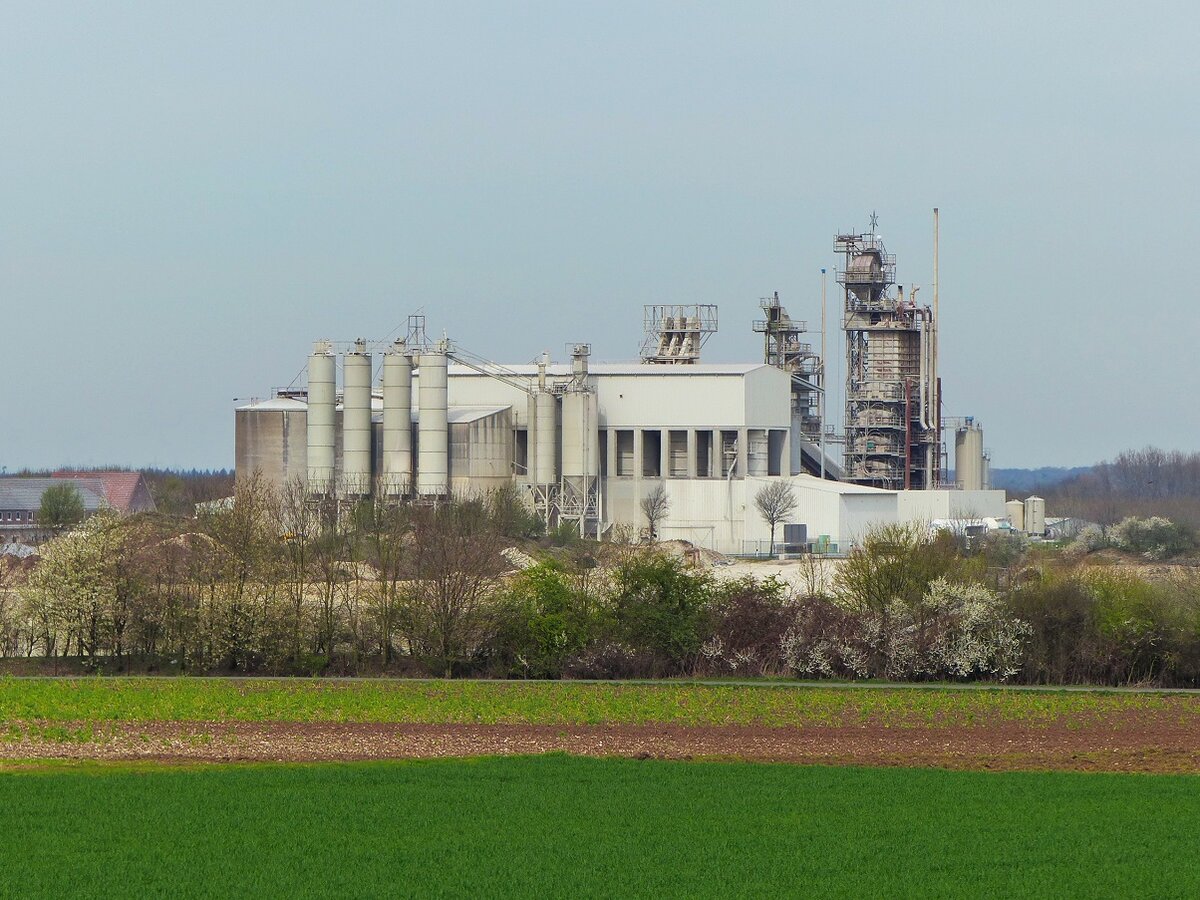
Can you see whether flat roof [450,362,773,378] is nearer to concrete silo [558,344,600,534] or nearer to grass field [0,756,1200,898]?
concrete silo [558,344,600,534]

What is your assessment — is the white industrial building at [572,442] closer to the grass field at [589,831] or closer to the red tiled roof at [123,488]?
the red tiled roof at [123,488]

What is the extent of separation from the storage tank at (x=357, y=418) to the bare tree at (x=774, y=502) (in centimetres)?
1766

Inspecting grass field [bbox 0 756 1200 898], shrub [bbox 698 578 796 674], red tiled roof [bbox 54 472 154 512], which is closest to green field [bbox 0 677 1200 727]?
shrub [bbox 698 578 796 674]

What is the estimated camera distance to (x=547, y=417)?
80.4 metres

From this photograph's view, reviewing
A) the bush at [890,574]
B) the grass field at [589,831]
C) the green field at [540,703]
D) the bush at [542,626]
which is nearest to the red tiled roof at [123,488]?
the bush at [542,626]

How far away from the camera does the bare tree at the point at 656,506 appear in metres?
81.9

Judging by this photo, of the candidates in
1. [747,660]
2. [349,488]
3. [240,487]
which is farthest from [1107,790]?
[349,488]

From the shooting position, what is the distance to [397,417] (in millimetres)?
79188

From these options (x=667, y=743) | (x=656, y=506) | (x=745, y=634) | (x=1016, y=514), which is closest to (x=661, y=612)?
(x=745, y=634)

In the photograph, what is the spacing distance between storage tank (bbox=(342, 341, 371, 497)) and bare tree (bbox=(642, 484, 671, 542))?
12949 mm

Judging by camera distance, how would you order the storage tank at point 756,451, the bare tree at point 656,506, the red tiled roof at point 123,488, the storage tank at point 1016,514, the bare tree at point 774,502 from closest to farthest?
the bare tree at point 774,502 < the bare tree at point 656,506 < the storage tank at point 756,451 < the storage tank at point 1016,514 < the red tiled roof at point 123,488

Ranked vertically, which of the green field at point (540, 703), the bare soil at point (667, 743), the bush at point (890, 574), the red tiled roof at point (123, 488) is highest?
the red tiled roof at point (123, 488)

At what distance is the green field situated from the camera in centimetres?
3591

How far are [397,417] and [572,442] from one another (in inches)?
314
